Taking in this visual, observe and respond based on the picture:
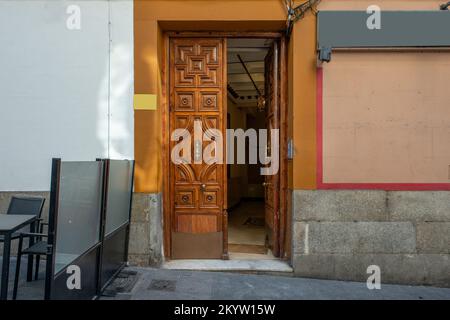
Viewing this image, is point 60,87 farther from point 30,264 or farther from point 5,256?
point 5,256

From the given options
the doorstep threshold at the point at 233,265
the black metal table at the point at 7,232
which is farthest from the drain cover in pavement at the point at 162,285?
the black metal table at the point at 7,232

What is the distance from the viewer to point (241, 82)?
815 centimetres

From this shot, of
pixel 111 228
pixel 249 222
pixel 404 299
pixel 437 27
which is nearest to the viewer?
pixel 111 228

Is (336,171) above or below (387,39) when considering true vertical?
below

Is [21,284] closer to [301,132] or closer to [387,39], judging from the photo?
[301,132]

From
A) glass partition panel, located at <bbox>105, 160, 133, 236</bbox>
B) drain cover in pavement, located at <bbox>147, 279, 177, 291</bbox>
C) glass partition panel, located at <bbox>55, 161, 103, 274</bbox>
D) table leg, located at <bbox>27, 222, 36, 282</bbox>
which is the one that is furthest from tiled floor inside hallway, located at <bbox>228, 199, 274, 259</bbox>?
table leg, located at <bbox>27, 222, 36, 282</bbox>

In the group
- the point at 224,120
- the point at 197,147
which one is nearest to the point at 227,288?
the point at 197,147

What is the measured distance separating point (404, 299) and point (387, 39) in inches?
134

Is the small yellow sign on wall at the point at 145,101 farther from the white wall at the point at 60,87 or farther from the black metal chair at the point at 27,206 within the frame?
the black metal chair at the point at 27,206

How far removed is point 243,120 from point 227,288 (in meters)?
8.27

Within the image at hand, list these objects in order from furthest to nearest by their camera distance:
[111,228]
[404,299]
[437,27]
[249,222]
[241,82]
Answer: [241,82], [249,222], [437,27], [404,299], [111,228]

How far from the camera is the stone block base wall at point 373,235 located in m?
4.47
